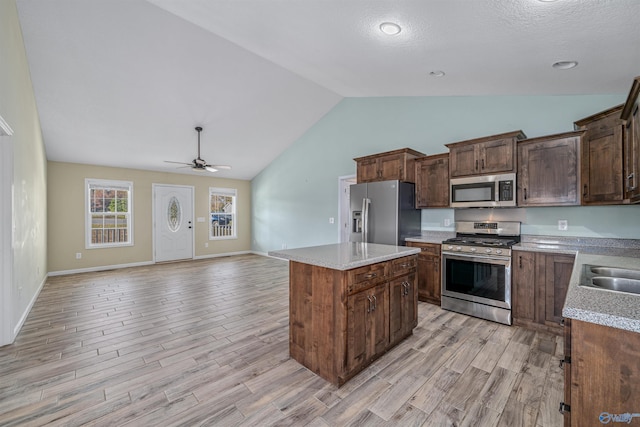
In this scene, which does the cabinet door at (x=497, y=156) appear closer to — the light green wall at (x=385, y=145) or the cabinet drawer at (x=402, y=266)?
the light green wall at (x=385, y=145)

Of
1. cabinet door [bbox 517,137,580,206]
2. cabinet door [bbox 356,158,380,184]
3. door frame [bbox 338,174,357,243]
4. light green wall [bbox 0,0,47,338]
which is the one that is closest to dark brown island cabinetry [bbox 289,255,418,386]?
cabinet door [bbox 517,137,580,206]

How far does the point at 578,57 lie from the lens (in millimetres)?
2270

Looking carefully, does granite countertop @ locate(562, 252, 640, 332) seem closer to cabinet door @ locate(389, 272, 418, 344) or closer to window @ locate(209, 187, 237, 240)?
cabinet door @ locate(389, 272, 418, 344)

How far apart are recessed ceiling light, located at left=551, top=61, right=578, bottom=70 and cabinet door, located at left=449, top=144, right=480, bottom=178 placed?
117 centimetres

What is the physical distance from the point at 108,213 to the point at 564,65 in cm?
816

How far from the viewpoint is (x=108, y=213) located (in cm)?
639

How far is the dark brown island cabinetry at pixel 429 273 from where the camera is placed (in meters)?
3.73

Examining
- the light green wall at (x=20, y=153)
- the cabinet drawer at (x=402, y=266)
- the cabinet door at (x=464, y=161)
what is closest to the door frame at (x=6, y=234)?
the light green wall at (x=20, y=153)

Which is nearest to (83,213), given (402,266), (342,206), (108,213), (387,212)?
(108,213)

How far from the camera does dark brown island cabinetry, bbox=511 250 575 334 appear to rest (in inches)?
112

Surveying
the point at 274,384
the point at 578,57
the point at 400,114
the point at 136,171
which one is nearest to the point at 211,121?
the point at 136,171

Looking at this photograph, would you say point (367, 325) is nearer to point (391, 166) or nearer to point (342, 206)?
point (391, 166)

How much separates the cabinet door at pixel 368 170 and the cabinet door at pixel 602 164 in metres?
2.42

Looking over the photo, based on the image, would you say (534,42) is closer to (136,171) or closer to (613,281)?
(613,281)
